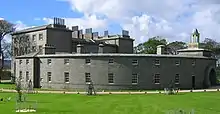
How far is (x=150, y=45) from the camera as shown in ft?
345

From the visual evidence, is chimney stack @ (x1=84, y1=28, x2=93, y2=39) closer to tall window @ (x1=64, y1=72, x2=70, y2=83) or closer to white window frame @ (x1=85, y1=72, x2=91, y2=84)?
tall window @ (x1=64, y1=72, x2=70, y2=83)

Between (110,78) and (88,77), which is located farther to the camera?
(88,77)

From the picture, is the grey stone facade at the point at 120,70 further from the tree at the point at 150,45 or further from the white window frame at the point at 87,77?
the tree at the point at 150,45

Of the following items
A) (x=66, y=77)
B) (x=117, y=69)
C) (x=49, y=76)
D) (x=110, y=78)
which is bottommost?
(x=110, y=78)

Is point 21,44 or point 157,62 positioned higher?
point 21,44

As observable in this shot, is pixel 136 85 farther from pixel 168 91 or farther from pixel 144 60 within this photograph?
pixel 168 91

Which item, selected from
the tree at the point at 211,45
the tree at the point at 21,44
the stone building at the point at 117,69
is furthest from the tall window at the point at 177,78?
the tree at the point at 211,45

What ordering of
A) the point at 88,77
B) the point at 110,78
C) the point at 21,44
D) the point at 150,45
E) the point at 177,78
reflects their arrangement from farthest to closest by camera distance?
1. the point at 150,45
2. the point at 21,44
3. the point at 177,78
4. the point at 88,77
5. the point at 110,78

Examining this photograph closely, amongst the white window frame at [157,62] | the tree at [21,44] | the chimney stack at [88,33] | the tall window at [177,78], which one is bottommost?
the tall window at [177,78]

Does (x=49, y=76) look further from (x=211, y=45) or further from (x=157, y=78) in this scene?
(x=211, y=45)

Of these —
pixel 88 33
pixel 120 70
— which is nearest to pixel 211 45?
pixel 88 33

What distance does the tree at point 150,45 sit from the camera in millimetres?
103188

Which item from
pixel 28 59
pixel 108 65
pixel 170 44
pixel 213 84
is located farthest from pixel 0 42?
pixel 170 44

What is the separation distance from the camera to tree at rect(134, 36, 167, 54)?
103 metres
